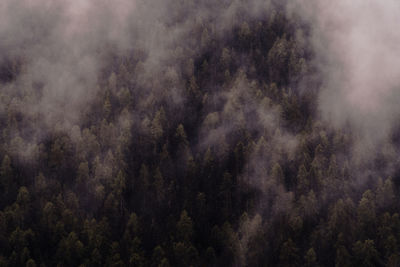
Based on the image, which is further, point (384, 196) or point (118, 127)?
point (118, 127)

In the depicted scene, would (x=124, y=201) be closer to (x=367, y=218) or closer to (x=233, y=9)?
(x=367, y=218)

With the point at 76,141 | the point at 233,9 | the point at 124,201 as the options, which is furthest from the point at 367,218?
the point at 233,9

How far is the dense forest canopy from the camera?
85.1 m

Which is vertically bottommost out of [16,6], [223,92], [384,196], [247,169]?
[384,196]

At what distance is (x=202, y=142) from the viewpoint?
10562 cm

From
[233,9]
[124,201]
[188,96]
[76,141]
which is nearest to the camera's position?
[124,201]

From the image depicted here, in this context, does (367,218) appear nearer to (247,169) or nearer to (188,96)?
(247,169)

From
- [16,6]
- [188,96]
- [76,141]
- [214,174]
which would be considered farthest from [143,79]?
[16,6]

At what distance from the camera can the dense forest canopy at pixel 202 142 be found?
8506 cm

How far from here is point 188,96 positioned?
399ft

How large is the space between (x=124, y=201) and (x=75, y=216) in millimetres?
10904

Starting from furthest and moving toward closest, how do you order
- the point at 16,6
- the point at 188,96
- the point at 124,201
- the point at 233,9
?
the point at 16,6
the point at 233,9
the point at 188,96
the point at 124,201

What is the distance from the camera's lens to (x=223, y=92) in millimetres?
122312

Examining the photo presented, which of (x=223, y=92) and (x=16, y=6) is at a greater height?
(x=16, y=6)
